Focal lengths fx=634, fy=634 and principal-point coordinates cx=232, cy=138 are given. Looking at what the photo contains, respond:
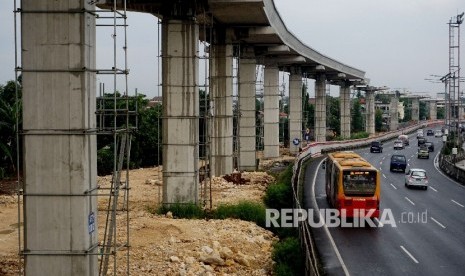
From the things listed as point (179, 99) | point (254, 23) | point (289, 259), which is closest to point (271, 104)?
point (254, 23)

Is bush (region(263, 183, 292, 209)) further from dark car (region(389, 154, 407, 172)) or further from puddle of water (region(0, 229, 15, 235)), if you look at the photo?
dark car (region(389, 154, 407, 172))

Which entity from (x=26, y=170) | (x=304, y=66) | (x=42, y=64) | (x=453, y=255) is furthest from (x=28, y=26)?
(x=304, y=66)

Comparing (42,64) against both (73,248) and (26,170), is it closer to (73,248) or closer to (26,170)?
(26,170)

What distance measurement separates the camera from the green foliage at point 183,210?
26125 mm

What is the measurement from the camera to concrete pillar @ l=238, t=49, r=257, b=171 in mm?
44509

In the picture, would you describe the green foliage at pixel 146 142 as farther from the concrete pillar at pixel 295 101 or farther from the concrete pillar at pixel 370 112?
the concrete pillar at pixel 370 112

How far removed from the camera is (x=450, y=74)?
66.8m

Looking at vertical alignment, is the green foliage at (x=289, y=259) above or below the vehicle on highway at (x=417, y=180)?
below

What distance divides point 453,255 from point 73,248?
1282 cm

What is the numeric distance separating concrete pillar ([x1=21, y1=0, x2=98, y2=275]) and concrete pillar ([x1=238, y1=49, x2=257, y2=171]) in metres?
30.5

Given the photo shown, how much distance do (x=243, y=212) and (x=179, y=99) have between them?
5.37 metres

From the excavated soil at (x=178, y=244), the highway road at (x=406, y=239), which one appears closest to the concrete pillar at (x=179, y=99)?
the excavated soil at (x=178, y=244)

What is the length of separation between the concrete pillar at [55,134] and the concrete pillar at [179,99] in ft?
39.9

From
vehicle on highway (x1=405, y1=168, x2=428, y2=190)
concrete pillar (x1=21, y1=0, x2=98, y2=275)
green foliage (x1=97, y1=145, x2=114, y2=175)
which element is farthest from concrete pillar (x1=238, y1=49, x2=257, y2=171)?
concrete pillar (x1=21, y1=0, x2=98, y2=275)
